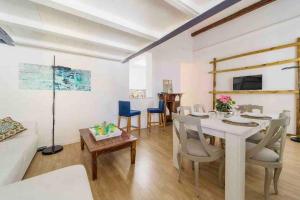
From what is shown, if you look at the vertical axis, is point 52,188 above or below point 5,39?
below

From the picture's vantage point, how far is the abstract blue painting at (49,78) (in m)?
2.68

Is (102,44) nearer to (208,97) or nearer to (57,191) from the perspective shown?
(57,191)

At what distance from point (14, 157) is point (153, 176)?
166 centimetres

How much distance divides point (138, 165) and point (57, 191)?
139cm

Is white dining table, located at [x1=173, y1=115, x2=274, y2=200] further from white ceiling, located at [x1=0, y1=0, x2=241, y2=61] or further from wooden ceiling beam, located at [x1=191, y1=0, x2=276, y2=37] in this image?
wooden ceiling beam, located at [x1=191, y1=0, x2=276, y2=37]

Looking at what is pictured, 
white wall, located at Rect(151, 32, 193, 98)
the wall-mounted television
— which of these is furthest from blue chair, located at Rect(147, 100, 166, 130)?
the wall-mounted television

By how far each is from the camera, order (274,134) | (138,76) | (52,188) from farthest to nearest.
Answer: (138,76), (274,134), (52,188)

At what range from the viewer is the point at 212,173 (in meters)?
1.99

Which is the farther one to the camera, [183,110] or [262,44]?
[262,44]

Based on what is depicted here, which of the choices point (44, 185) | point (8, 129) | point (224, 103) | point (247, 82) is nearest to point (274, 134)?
point (224, 103)

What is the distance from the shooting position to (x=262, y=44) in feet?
13.1

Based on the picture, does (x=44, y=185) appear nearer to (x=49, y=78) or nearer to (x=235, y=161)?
(x=235, y=161)

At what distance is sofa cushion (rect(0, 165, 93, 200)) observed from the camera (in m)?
0.90

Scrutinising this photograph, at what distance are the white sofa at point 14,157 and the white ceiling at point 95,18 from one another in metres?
1.60
